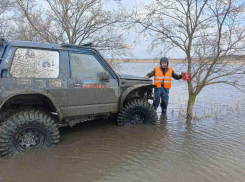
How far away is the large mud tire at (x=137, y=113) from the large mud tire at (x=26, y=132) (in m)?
1.74

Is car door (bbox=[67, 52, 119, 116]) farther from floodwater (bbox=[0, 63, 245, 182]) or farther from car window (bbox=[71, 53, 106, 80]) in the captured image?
floodwater (bbox=[0, 63, 245, 182])

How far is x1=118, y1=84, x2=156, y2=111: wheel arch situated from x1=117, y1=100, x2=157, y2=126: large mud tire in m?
0.19

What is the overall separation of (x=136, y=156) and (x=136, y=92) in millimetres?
2097

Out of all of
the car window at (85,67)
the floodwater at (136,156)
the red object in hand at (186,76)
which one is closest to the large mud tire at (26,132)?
the floodwater at (136,156)

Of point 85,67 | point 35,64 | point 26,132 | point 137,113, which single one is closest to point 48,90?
point 35,64

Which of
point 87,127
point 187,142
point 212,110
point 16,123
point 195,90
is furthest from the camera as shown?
point 212,110

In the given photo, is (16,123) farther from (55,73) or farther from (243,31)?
(243,31)

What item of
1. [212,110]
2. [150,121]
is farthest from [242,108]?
[150,121]

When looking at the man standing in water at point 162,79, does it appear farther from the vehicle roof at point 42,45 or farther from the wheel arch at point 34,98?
the wheel arch at point 34,98

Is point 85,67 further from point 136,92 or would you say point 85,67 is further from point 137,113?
point 137,113

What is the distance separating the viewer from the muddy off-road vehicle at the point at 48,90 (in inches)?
154

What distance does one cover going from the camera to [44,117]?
13.5 feet

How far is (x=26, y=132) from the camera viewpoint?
159 inches

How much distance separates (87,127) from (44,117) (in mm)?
1568
